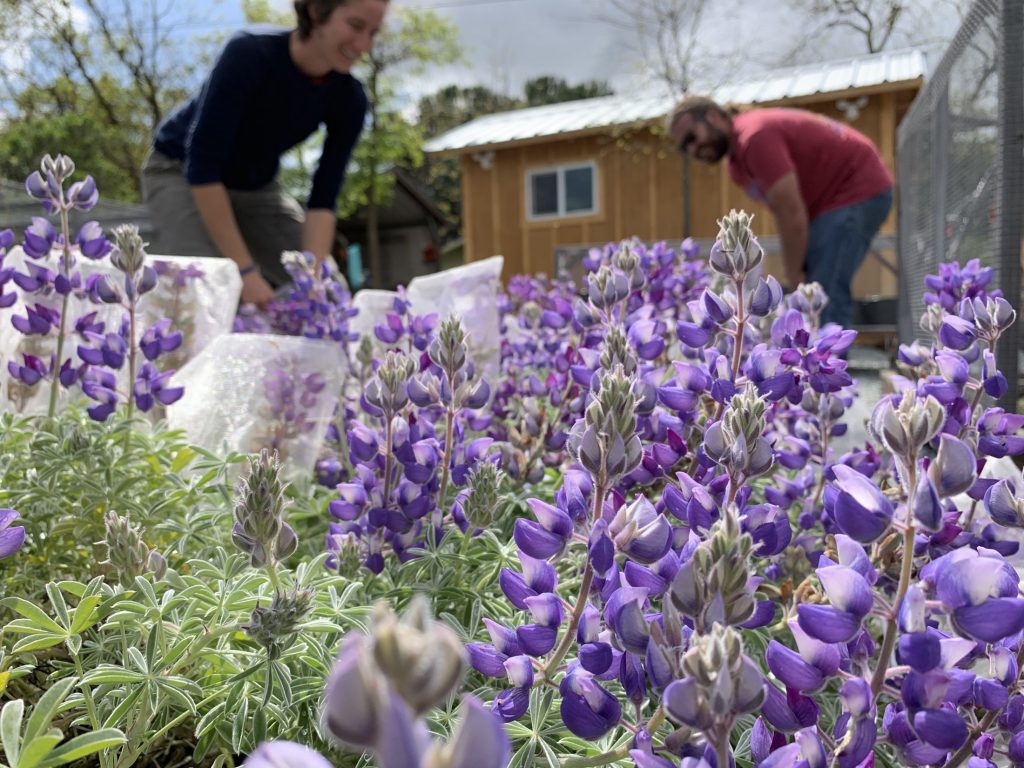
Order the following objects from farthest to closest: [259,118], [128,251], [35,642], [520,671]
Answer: [259,118] → [128,251] → [35,642] → [520,671]

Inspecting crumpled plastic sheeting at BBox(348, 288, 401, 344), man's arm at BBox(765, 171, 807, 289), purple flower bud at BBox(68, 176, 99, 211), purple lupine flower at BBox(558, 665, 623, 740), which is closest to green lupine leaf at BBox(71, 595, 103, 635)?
purple lupine flower at BBox(558, 665, 623, 740)

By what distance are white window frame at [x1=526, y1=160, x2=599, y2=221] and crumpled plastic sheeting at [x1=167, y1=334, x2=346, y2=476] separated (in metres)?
12.7

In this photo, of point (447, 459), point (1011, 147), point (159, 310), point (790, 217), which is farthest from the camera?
point (790, 217)

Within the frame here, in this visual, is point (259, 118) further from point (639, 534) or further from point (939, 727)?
point (939, 727)

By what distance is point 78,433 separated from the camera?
145 centimetres

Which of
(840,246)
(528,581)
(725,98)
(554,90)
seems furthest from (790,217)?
(554,90)

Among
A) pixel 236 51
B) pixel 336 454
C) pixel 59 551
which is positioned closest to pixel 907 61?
pixel 236 51

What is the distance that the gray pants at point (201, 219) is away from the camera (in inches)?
154

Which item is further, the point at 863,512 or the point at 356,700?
the point at 863,512

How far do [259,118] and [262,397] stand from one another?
7.25 ft

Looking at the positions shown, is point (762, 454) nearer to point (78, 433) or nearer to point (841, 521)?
point (841, 521)

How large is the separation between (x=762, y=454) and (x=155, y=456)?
1.25 meters

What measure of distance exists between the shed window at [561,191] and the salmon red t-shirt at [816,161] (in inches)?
386

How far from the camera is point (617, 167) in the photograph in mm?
14023
